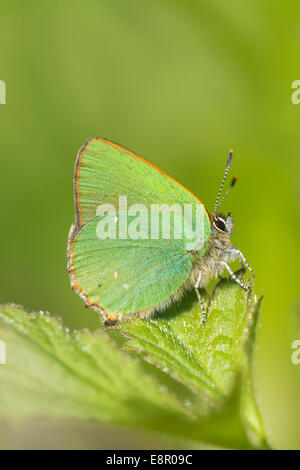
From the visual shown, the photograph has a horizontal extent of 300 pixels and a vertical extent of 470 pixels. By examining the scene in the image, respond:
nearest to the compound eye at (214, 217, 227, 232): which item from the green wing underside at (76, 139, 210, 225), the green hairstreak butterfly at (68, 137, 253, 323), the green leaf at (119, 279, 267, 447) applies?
the green hairstreak butterfly at (68, 137, 253, 323)

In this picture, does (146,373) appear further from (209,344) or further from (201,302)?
(201,302)

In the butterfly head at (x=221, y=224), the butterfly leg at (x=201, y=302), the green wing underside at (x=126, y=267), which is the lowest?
the butterfly leg at (x=201, y=302)

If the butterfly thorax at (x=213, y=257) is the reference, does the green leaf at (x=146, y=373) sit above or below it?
below

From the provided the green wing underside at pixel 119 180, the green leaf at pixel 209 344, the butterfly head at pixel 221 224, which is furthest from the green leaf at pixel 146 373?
the green wing underside at pixel 119 180

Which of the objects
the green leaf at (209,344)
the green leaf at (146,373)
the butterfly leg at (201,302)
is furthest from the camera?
the butterfly leg at (201,302)

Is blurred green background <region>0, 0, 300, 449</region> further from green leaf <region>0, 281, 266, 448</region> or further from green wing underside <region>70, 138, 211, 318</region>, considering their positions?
green leaf <region>0, 281, 266, 448</region>

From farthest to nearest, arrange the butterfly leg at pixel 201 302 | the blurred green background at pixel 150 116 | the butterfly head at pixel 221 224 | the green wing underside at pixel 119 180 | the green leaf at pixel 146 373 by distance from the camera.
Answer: the blurred green background at pixel 150 116
the butterfly head at pixel 221 224
the green wing underside at pixel 119 180
the butterfly leg at pixel 201 302
the green leaf at pixel 146 373

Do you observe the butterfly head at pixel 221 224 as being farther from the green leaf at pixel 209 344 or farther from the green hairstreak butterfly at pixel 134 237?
the green leaf at pixel 209 344

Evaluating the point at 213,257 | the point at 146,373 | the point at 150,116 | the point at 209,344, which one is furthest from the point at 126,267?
the point at 150,116
